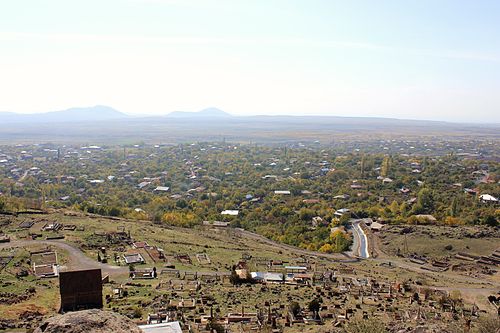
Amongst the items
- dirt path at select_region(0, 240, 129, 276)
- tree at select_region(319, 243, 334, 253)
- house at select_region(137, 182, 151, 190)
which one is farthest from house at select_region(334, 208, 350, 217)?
house at select_region(137, 182, 151, 190)

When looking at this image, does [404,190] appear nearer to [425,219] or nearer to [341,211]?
[341,211]

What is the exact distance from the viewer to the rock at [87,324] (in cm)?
977

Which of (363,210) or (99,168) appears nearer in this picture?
(363,210)

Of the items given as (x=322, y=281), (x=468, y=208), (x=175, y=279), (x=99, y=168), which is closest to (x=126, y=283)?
(x=175, y=279)

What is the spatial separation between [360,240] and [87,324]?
1739 inches

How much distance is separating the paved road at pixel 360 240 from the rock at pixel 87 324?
124 ft

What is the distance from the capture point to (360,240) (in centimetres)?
5056

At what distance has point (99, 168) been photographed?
349 ft

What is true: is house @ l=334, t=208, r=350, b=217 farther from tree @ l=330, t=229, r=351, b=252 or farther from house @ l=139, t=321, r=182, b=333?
house @ l=139, t=321, r=182, b=333

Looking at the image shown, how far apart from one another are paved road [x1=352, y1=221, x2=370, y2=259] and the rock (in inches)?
1486

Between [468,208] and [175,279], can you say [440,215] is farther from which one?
[175,279]

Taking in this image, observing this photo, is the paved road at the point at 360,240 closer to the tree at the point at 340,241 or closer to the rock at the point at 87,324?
the tree at the point at 340,241

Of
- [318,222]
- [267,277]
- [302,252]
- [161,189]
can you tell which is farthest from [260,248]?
[161,189]

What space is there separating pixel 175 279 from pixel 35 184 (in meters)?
61.4
